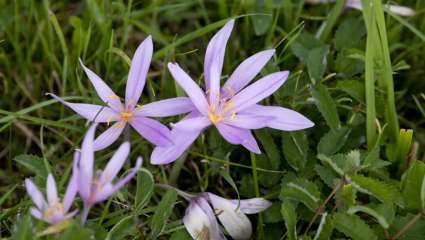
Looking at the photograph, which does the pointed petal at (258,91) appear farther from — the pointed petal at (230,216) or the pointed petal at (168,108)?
the pointed petal at (230,216)

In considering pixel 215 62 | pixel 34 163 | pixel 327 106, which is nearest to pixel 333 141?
Result: pixel 327 106

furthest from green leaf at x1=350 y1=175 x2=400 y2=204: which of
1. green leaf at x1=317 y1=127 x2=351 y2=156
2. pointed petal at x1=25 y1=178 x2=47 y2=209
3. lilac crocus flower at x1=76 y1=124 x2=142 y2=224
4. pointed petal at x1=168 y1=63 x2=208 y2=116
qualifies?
pointed petal at x1=25 y1=178 x2=47 y2=209

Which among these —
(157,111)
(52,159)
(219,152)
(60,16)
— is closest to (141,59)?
(157,111)

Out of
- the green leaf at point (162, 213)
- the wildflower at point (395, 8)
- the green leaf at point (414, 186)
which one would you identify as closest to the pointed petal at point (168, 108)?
the green leaf at point (162, 213)

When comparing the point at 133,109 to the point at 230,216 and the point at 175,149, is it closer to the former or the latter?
the point at 175,149

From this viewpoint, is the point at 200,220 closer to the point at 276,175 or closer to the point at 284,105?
the point at 276,175
